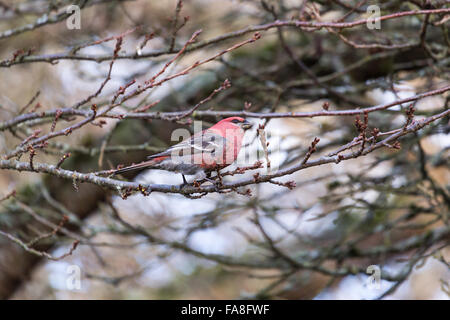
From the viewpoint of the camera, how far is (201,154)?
4199 millimetres

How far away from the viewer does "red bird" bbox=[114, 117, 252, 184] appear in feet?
13.6

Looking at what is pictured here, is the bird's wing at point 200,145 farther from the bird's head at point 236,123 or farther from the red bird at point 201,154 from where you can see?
the bird's head at point 236,123

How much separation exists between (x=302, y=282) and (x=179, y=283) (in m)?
4.67

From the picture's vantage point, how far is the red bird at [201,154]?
4.13 metres

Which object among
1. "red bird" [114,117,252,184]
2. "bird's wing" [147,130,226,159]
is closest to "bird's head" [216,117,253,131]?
"red bird" [114,117,252,184]

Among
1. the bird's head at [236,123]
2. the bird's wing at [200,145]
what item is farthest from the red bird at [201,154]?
the bird's head at [236,123]

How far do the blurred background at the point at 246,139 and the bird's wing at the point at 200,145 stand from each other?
0.24m

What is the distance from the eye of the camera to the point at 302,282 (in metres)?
6.48

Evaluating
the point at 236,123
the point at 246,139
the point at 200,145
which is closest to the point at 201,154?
the point at 200,145

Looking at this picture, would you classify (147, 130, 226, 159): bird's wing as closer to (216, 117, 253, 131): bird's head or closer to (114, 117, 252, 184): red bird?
(114, 117, 252, 184): red bird

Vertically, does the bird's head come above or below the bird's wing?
above

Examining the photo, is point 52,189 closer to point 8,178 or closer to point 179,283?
point 8,178

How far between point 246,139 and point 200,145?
1502mm
